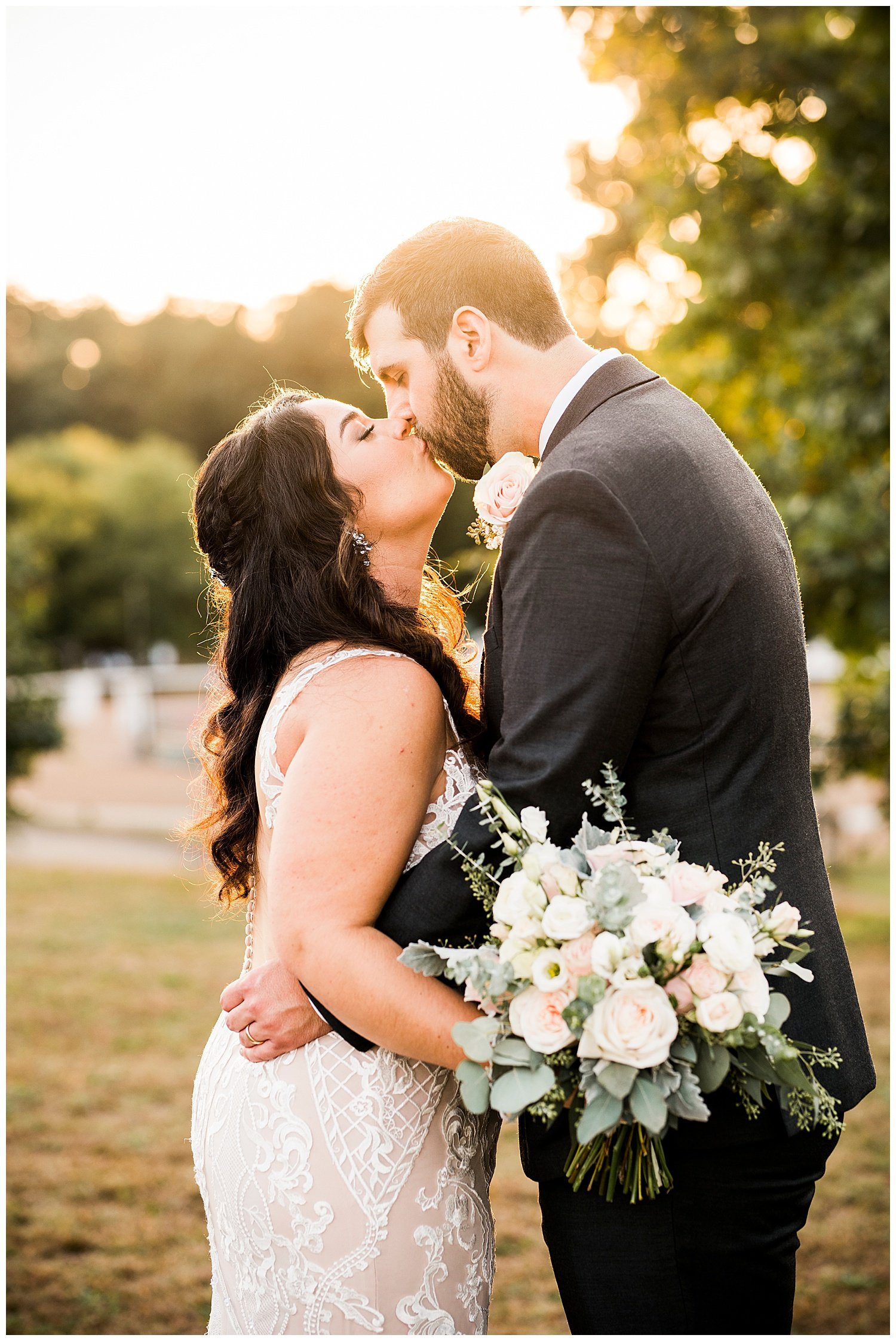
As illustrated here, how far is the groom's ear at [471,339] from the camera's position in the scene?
8.20 feet

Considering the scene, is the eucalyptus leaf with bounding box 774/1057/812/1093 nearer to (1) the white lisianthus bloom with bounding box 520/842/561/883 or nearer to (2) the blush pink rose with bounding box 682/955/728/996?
(2) the blush pink rose with bounding box 682/955/728/996

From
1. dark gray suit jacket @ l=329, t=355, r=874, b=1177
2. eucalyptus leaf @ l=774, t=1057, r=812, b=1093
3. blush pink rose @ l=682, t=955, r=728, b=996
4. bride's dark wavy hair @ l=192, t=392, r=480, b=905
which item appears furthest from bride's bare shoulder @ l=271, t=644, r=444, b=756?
eucalyptus leaf @ l=774, t=1057, r=812, b=1093

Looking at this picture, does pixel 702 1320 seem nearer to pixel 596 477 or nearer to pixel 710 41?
pixel 596 477

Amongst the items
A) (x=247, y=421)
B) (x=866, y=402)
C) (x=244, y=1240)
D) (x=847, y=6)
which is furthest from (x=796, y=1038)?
(x=847, y=6)

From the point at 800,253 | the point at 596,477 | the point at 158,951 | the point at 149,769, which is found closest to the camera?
the point at 596,477

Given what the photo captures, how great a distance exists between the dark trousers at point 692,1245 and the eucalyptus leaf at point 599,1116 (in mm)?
410

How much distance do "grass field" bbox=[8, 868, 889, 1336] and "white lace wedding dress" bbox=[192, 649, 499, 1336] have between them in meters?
0.93

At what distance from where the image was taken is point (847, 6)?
5359 mm

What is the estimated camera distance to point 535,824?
1.78 meters

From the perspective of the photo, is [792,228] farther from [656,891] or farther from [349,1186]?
[349,1186]

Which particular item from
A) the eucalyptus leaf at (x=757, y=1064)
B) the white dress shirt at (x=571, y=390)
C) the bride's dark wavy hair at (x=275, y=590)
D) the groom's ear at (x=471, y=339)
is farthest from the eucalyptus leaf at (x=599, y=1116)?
the groom's ear at (x=471, y=339)

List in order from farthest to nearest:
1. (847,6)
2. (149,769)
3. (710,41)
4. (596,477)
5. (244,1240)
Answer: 1. (149,769)
2. (710,41)
3. (847,6)
4. (244,1240)
5. (596,477)

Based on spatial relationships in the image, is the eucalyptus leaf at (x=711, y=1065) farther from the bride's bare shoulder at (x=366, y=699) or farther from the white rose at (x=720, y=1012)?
the bride's bare shoulder at (x=366, y=699)

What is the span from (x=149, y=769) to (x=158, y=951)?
11325mm
